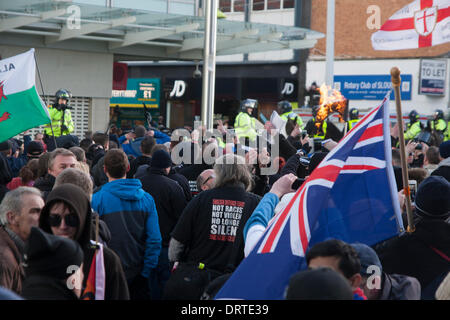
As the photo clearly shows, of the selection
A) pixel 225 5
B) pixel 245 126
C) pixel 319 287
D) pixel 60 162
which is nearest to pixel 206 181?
pixel 60 162

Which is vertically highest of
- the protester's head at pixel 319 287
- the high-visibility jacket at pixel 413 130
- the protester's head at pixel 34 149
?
the protester's head at pixel 319 287

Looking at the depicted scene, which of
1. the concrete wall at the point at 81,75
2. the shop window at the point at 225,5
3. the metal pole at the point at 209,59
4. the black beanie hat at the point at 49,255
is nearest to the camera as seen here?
the black beanie hat at the point at 49,255

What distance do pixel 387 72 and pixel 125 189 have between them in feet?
87.0

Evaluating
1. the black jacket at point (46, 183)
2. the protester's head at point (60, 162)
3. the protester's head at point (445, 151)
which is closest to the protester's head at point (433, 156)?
the protester's head at point (445, 151)

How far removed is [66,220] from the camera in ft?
13.1

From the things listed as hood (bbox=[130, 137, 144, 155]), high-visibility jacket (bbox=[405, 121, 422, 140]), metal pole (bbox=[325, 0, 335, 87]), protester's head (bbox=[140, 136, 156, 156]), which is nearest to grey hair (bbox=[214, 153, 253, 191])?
protester's head (bbox=[140, 136, 156, 156])

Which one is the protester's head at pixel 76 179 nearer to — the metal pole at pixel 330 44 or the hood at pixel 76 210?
the hood at pixel 76 210

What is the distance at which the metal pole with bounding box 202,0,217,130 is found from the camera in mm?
16453

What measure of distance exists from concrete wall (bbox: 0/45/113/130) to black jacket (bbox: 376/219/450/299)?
1737 centimetres

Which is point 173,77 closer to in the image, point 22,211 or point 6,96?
point 6,96

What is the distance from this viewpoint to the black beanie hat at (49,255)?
3373 millimetres

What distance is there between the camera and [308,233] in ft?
13.5

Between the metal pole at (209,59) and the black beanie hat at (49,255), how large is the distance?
13.0 meters

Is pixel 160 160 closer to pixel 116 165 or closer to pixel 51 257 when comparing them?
pixel 116 165
